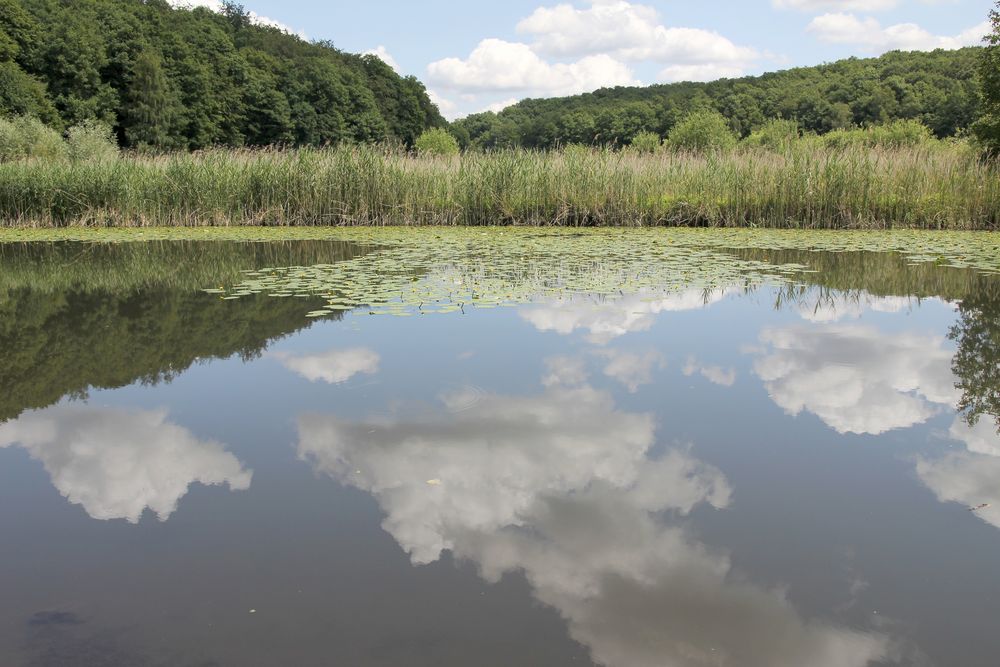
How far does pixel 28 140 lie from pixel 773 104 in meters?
53.4

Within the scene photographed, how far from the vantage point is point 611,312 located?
233 inches

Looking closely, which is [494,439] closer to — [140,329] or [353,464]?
[353,464]

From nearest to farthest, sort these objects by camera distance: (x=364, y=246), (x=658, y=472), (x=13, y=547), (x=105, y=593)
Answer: (x=105, y=593), (x=13, y=547), (x=658, y=472), (x=364, y=246)

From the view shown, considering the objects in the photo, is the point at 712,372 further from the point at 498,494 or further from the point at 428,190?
the point at 428,190

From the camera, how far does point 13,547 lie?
2.44 metres

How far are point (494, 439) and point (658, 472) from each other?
27.9 inches

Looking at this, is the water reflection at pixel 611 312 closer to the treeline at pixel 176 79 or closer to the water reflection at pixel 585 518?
the water reflection at pixel 585 518

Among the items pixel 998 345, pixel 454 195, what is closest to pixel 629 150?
pixel 454 195

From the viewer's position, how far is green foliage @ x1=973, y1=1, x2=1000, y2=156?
13.9 meters

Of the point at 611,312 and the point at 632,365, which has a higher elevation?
the point at 611,312

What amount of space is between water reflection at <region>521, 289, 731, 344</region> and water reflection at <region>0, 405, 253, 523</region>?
2.67 meters

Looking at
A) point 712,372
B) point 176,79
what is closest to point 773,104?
point 176,79

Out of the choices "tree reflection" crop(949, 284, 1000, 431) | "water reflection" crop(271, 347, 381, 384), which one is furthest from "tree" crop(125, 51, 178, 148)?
"tree reflection" crop(949, 284, 1000, 431)

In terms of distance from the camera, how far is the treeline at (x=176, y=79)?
123 feet
